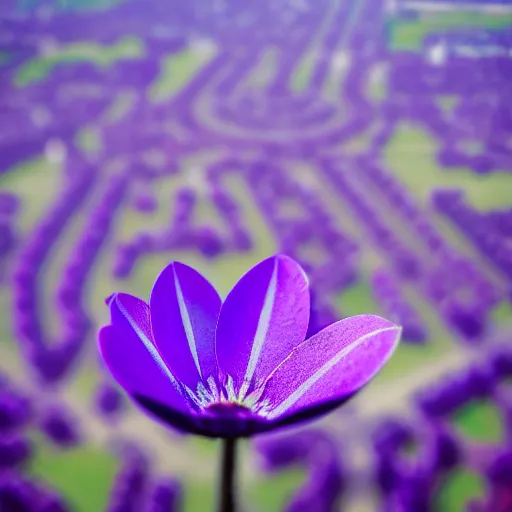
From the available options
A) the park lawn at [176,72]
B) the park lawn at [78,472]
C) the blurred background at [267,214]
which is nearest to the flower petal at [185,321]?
the blurred background at [267,214]

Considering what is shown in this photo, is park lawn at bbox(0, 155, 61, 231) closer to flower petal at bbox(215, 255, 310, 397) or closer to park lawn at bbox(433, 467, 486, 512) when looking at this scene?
park lawn at bbox(433, 467, 486, 512)

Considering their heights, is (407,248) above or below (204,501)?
below

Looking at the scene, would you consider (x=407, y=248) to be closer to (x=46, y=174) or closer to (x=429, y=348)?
(x=429, y=348)

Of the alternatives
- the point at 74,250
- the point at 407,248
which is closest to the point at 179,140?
the point at 74,250

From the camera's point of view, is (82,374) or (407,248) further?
(407,248)

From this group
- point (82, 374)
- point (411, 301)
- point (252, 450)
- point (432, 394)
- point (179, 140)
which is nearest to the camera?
point (252, 450)

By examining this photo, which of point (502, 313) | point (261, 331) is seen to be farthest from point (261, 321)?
point (502, 313)
